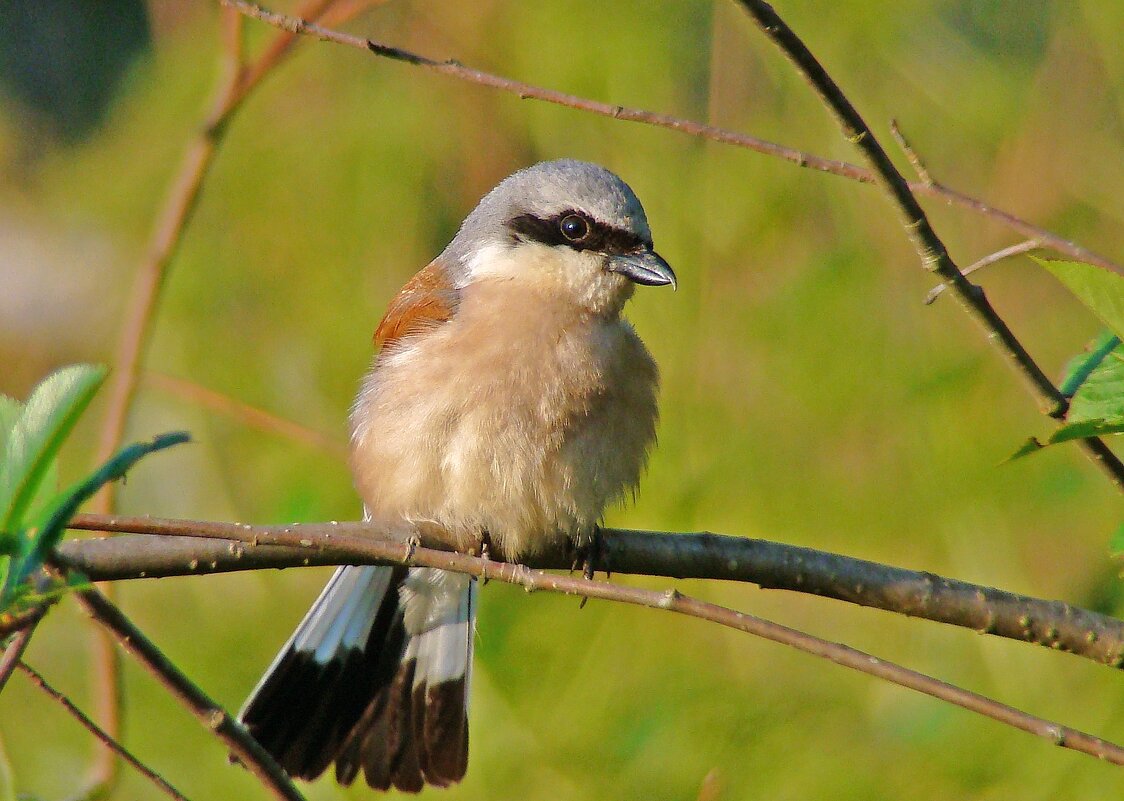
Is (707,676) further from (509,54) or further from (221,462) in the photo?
(509,54)

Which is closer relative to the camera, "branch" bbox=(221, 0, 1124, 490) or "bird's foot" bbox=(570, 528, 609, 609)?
"branch" bbox=(221, 0, 1124, 490)

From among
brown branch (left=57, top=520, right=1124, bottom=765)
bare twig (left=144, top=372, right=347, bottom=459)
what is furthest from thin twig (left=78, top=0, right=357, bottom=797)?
brown branch (left=57, top=520, right=1124, bottom=765)

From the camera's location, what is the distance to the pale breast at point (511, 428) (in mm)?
2742

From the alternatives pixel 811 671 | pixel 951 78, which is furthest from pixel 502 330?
pixel 951 78

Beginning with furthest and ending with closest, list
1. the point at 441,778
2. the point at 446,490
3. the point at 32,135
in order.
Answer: the point at 32,135
the point at 441,778
the point at 446,490

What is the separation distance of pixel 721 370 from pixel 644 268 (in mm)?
779

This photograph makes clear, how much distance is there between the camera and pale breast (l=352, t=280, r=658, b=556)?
2742mm

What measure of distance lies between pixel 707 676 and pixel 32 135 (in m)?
3.45

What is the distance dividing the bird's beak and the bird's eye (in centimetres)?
10

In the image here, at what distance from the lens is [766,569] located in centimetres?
221

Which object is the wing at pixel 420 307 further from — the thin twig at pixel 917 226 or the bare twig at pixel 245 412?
the thin twig at pixel 917 226

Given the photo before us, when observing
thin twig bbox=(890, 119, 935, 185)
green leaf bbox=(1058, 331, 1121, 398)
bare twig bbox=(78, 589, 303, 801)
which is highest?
thin twig bbox=(890, 119, 935, 185)

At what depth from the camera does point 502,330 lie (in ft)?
9.51

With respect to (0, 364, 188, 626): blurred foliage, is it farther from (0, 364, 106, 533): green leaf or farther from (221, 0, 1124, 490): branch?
(221, 0, 1124, 490): branch
